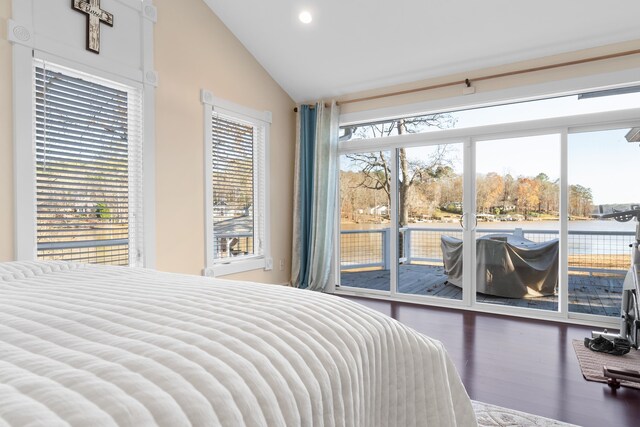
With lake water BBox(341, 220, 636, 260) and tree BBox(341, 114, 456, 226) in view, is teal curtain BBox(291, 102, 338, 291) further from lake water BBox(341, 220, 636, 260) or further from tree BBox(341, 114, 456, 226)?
lake water BBox(341, 220, 636, 260)

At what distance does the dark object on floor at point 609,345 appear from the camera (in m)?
2.70

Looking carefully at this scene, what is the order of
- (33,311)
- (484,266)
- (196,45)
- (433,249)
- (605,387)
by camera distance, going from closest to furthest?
(33,311) < (605,387) < (196,45) < (484,266) < (433,249)

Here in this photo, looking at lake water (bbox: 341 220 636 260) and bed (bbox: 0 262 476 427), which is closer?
bed (bbox: 0 262 476 427)

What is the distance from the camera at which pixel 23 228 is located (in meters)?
2.48

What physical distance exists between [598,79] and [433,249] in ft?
7.33

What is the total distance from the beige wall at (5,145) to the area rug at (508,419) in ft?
9.72

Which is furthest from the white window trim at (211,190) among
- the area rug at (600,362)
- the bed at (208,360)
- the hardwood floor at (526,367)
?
the area rug at (600,362)

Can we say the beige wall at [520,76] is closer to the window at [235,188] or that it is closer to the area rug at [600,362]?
the window at [235,188]

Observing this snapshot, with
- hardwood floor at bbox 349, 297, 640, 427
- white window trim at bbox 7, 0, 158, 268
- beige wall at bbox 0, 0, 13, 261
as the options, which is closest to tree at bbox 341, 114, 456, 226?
hardwood floor at bbox 349, 297, 640, 427

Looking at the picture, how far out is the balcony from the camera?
347 centimetres

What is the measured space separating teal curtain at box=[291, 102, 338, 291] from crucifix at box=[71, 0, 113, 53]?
2.47m

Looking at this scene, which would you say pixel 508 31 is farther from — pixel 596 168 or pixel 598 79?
pixel 596 168

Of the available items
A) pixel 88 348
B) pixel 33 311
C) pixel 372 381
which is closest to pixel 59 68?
pixel 33 311

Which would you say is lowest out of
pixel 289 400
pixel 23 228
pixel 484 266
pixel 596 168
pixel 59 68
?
pixel 484 266
